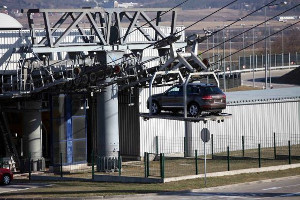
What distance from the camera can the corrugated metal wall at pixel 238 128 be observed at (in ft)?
169

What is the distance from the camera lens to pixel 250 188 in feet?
126

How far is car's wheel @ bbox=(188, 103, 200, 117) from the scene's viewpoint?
1475 inches

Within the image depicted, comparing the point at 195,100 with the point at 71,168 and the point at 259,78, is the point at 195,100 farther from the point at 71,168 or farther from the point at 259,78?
the point at 259,78

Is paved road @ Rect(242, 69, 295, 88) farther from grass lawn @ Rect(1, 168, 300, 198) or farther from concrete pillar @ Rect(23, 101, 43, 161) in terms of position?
grass lawn @ Rect(1, 168, 300, 198)

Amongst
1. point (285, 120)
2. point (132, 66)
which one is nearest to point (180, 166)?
point (132, 66)

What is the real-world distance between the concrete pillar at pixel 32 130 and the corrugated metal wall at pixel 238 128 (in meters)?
5.77

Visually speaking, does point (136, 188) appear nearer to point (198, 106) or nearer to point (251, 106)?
point (198, 106)

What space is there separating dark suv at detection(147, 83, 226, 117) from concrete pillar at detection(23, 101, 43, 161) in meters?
12.8

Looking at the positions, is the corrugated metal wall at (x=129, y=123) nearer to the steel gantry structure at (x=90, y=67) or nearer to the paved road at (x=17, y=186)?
the steel gantry structure at (x=90, y=67)

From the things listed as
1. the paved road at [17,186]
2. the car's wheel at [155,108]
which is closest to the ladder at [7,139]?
the paved road at [17,186]

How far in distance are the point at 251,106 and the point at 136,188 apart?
1902cm

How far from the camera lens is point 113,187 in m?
39.7

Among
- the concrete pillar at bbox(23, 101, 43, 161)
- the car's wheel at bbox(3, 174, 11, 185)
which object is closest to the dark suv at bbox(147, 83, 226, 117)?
the car's wheel at bbox(3, 174, 11, 185)

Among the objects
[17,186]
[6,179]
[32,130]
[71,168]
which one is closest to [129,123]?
[71,168]
